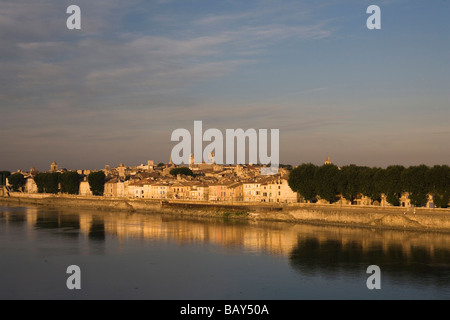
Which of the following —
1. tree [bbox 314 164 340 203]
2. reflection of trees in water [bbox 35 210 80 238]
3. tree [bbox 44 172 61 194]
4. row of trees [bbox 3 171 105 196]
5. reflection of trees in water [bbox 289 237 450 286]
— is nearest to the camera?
reflection of trees in water [bbox 289 237 450 286]

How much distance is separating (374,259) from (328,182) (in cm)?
2252

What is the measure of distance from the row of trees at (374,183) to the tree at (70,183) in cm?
4622

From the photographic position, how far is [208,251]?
34.2 metres

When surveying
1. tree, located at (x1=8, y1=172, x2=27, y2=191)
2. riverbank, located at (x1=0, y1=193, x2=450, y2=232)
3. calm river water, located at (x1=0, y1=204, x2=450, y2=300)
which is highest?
tree, located at (x1=8, y1=172, x2=27, y2=191)

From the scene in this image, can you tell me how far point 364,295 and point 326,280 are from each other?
110 inches

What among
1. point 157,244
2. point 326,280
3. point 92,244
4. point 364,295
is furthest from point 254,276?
point 92,244

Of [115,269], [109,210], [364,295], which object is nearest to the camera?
[364,295]

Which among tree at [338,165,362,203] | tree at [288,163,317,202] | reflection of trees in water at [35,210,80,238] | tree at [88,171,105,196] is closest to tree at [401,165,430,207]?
tree at [338,165,362,203]

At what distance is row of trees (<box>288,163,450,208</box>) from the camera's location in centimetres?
4431

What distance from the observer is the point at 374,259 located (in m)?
30.0

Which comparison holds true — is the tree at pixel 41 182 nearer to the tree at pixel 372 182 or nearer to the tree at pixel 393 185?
the tree at pixel 372 182

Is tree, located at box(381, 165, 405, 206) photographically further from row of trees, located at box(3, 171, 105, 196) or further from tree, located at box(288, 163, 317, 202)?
row of trees, located at box(3, 171, 105, 196)

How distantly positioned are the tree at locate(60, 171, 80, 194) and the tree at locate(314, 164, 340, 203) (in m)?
49.5
